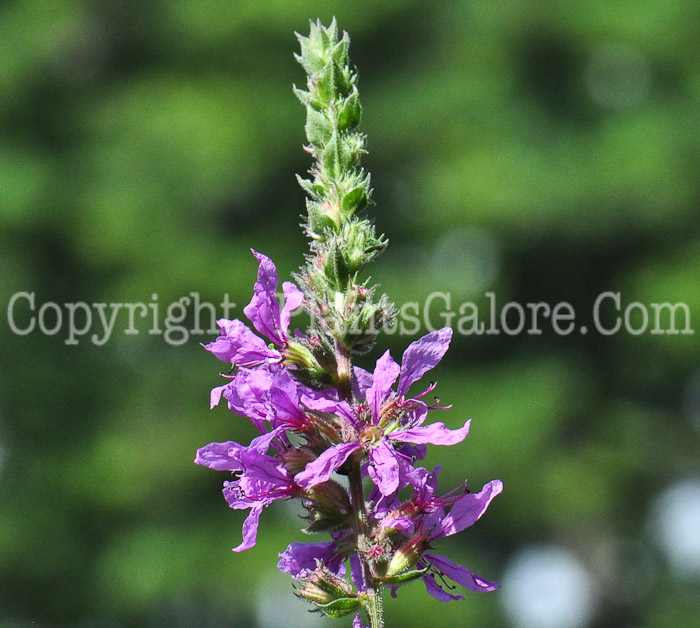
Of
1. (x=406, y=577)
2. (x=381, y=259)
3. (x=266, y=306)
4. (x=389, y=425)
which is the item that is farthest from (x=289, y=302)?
(x=381, y=259)

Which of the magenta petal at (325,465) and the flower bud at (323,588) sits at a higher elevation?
the magenta petal at (325,465)

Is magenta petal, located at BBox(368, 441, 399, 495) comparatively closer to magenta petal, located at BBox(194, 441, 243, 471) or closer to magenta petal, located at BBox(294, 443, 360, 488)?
magenta petal, located at BBox(294, 443, 360, 488)

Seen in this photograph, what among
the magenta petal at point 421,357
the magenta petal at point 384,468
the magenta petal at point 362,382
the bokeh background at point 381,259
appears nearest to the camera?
the magenta petal at point 384,468

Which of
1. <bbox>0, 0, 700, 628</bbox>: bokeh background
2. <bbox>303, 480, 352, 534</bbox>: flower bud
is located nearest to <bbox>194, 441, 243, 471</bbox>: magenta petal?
<bbox>303, 480, 352, 534</bbox>: flower bud

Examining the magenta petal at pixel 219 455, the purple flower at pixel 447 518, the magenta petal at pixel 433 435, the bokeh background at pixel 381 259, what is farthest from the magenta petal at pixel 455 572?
the bokeh background at pixel 381 259

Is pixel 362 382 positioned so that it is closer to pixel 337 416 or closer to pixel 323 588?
pixel 337 416

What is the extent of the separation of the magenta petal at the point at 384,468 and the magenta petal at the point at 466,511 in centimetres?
28

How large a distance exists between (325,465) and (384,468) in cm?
15

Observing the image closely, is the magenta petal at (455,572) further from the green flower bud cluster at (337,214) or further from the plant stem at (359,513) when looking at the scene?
the green flower bud cluster at (337,214)

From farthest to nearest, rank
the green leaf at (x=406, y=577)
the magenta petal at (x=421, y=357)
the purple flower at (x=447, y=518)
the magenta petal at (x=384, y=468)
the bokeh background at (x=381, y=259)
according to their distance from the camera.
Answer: the bokeh background at (x=381, y=259) < the magenta petal at (x=421, y=357) < the purple flower at (x=447, y=518) < the green leaf at (x=406, y=577) < the magenta petal at (x=384, y=468)

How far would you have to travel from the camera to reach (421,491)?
2359mm

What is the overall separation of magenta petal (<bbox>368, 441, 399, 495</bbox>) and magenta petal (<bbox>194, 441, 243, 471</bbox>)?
356 millimetres

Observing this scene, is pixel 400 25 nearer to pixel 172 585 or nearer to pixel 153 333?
pixel 153 333

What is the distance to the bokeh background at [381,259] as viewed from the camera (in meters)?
11.3
